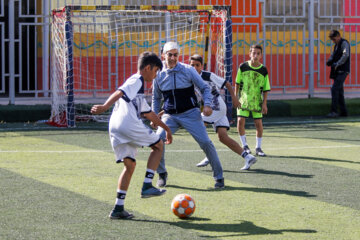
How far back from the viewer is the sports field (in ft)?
22.1

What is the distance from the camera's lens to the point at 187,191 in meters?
8.70

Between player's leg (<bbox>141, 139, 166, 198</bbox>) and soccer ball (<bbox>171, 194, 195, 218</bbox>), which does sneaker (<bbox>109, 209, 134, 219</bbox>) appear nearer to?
soccer ball (<bbox>171, 194, 195, 218</bbox>)

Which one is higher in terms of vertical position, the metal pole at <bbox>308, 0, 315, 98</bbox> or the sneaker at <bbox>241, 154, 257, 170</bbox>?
the metal pole at <bbox>308, 0, 315, 98</bbox>

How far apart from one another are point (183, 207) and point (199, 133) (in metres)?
1.90

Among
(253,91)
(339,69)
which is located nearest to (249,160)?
(253,91)

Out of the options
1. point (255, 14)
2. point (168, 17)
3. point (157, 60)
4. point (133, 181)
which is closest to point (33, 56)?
point (168, 17)

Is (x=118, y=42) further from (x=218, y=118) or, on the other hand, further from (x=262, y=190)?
(x=262, y=190)

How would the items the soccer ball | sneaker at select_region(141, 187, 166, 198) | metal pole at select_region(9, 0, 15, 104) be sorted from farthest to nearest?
1. metal pole at select_region(9, 0, 15, 104)
2. sneaker at select_region(141, 187, 166, 198)
3. the soccer ball

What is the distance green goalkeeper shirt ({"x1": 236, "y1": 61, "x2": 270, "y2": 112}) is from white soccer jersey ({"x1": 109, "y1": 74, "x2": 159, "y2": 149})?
468 centimetres

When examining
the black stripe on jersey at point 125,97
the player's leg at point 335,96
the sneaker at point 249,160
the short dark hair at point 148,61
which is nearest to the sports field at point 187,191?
the sneaker at point 249,160

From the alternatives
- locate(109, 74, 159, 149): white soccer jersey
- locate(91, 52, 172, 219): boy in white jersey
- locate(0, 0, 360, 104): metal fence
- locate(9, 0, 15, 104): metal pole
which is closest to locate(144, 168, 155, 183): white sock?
locate(91, 52, 172, 219): boy in white jersey

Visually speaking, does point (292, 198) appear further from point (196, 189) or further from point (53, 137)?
point (53, 137)

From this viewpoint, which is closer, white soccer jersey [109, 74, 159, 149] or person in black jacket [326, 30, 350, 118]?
white soccer jersey [109, 74, 159, 149]

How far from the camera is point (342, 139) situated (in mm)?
13891
